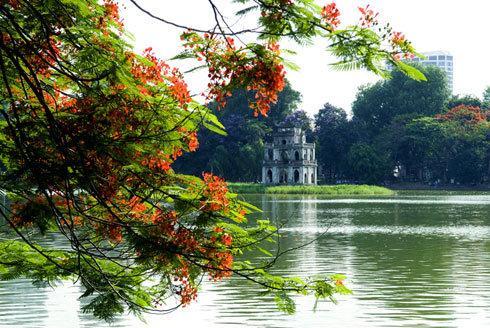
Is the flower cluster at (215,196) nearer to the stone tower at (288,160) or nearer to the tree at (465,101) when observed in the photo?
the stone tower at (288,160)

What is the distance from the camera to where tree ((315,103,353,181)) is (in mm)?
93875

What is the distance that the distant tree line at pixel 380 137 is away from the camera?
87250 millimetres

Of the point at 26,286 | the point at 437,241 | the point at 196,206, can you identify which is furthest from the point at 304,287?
the point at 437,241

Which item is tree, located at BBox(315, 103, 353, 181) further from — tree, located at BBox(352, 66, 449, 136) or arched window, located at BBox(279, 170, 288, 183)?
arched window, located at BBox(279, 170, 288, 183)

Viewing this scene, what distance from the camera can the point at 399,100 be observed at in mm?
100000

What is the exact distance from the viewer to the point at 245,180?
9206 centimetres

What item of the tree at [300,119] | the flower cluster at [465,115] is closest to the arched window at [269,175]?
the tree at [300,119]

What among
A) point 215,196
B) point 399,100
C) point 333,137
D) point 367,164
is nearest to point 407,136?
point 367,164

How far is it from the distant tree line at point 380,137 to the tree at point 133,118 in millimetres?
73817

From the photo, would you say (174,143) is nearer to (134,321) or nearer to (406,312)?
(134,321)

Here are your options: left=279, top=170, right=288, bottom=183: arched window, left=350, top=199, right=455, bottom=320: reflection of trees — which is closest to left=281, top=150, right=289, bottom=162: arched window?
left=279, top=170, right=288, bottom=183: arched window

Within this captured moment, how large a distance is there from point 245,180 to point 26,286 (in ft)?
249

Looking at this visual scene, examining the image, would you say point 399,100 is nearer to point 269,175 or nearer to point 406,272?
point 269,175

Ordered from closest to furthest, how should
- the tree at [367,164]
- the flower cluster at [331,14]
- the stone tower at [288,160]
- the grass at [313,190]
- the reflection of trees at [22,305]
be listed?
the flower cluster at [331,14] < the reflection of trees at [22,305] < the grass at [313,190] < the stone tower at [288,160] < the tree at [367,164]
